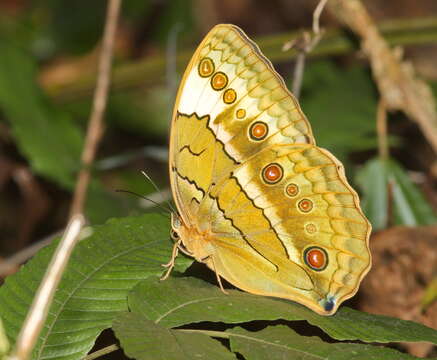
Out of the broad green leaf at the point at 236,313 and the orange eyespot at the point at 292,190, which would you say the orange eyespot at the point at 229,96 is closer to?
the orange eyespot at the point at 292,190

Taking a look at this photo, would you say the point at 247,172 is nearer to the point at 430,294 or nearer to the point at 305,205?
the point at 305,205

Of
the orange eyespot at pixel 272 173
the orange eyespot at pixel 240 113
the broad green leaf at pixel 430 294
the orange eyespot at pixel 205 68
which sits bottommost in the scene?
the broad green leaf at pixel 430 294

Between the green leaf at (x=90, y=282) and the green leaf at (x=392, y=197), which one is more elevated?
the green leaf at (x=392, y=197)

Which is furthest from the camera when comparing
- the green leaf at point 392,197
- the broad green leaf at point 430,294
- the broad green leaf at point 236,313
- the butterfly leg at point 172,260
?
the green leaf at point 392,197

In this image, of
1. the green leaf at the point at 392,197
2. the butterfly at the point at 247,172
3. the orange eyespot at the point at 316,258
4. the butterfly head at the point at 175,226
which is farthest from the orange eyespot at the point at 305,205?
the green leaf at the point at 392,197

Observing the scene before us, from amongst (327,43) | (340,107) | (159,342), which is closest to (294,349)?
(159,342)

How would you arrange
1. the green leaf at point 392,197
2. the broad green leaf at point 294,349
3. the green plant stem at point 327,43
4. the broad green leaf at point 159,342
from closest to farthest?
the broad green leaf at point 159,342 < the broad green leaf at point 294,349 < the green leaf at point 392,197 < the green plant stem at point 327,43

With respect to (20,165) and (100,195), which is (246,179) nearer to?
(100,195)

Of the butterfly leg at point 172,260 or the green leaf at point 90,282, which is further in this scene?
the butterfly leg at point 172,260
